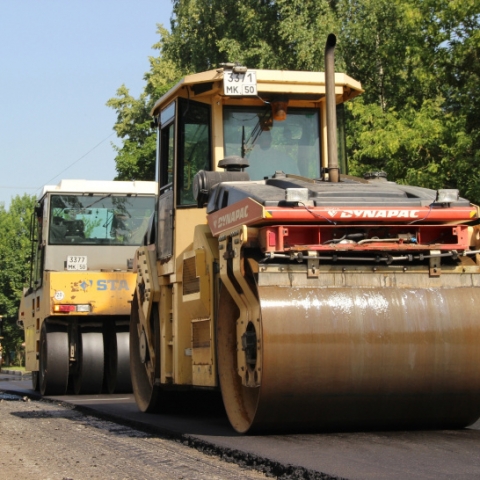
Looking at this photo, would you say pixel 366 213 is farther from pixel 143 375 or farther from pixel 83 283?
pixel 83 283

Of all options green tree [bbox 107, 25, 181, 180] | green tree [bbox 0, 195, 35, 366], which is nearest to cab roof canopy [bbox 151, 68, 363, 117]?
green tree [bbox 107, 25, 181, 180]

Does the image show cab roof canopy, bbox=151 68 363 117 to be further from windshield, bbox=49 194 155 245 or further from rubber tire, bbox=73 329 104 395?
windshield, bbox=49 194 155 245

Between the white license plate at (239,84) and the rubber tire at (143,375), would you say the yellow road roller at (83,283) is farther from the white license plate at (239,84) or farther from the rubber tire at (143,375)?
the white license plate at (239,84)

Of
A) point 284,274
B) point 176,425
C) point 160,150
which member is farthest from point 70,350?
point 284,274

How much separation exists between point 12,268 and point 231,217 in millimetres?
50846

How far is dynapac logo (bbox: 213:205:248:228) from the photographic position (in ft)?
24.3

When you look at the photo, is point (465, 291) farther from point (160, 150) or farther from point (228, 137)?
point (160, 150)

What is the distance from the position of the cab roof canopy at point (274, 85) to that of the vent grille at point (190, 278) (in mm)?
1594

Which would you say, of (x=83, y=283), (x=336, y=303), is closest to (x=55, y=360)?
(x=83, y=283)

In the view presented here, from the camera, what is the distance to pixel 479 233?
7.57 m

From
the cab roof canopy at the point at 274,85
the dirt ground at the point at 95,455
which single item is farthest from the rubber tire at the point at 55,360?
the cab roof canopy at the point at 274,85

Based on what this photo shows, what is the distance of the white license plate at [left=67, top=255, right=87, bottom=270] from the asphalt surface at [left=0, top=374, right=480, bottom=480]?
7259 millimetres

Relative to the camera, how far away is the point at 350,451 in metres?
6.46

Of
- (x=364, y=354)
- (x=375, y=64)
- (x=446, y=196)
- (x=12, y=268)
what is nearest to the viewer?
(x=364, y=354)
